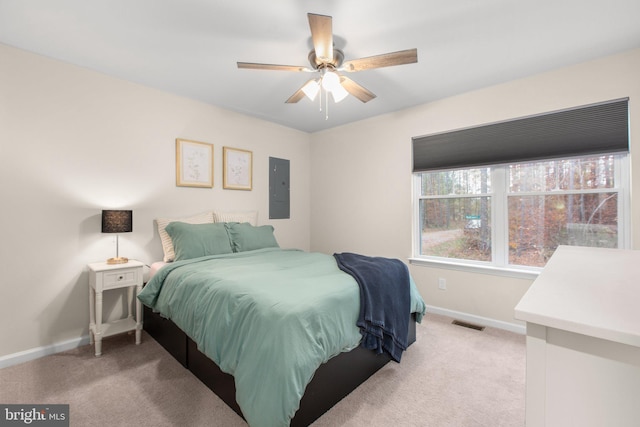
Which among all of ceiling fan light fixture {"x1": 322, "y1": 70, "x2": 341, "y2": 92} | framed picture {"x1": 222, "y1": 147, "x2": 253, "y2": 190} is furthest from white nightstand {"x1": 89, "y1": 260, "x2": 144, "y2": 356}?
ceiling fan light fixture {"x1": 322, "y1": 70, "x2": 341, "y2": 92}

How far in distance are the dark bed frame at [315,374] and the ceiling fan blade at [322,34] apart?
1970 mm

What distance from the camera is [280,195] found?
420 centimetres

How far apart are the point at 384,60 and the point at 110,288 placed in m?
2.80

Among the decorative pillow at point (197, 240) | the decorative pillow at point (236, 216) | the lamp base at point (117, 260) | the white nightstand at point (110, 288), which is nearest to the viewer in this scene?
the white nightstand at point (110, 288)

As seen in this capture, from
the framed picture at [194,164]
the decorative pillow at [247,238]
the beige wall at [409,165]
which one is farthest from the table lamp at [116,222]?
the beige wall at [409,165]

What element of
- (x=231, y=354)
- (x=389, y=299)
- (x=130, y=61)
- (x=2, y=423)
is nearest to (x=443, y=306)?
(x=389, y=299)

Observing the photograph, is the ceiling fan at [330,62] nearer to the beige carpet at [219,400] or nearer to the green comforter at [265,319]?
the green comforter at [265,319]

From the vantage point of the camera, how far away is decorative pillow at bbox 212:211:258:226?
3.40 meters

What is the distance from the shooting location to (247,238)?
3.11m

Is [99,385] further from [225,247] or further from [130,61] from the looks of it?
[130,61]

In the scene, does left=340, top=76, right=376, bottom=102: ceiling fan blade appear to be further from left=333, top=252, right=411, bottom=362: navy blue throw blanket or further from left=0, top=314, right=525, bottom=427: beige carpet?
left=0, top=314, right=525, bottom=427: beige carpet

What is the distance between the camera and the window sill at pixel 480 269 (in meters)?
2.76

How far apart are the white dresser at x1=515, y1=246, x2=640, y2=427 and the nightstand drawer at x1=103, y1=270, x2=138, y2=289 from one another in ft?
9.22

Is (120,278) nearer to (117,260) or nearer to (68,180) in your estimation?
(117,260)
